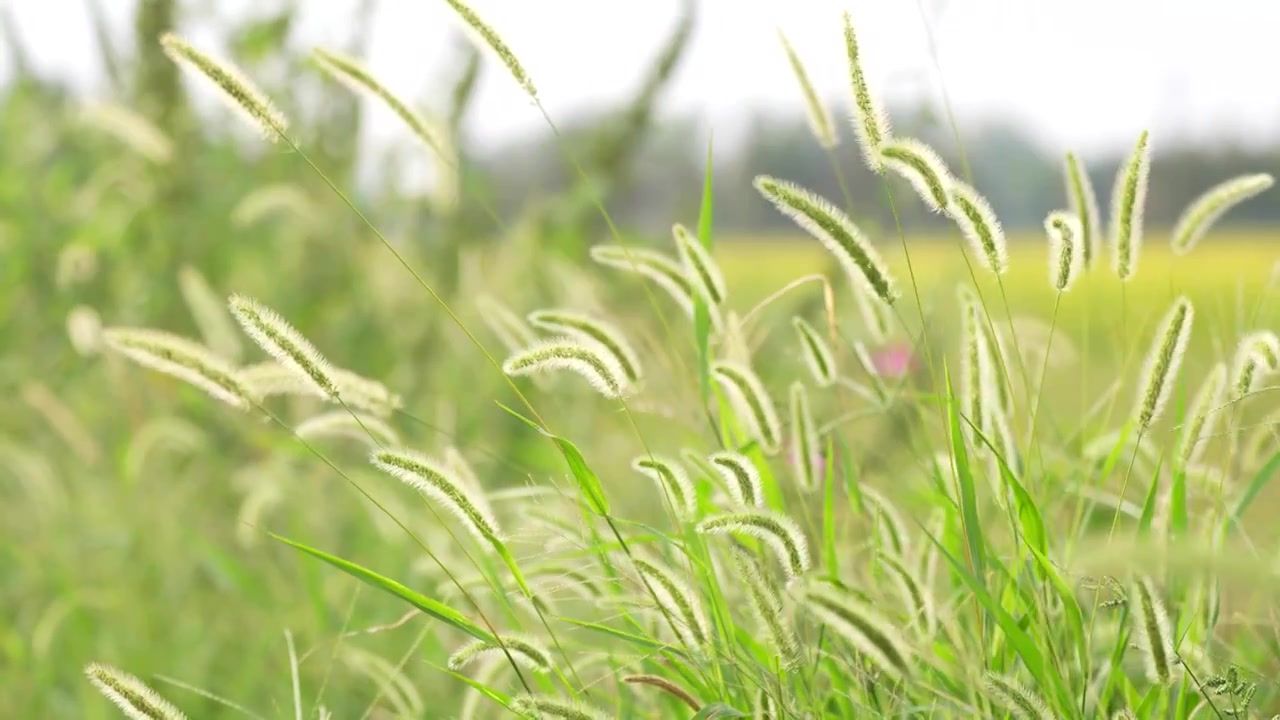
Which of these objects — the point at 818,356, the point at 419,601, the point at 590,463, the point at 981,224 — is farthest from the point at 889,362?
the point at 419,601

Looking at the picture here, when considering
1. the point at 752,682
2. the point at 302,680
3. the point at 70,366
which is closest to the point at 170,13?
the point at 70,366

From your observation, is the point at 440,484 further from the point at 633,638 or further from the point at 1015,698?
the point at 1015,698

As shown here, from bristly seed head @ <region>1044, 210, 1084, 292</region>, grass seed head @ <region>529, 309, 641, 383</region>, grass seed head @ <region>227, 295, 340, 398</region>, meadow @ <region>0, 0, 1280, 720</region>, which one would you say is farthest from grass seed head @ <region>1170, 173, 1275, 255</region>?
grass seed head @ <region>227, 295, 340, 398</region>

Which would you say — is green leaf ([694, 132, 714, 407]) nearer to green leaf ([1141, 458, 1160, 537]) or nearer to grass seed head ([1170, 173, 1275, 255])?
green leaf ([1141, 458, 1160, 537])

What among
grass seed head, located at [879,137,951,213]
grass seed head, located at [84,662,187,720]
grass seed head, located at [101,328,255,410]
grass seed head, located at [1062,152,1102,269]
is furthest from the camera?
grass seed head, located at [1062,152,1102,269]

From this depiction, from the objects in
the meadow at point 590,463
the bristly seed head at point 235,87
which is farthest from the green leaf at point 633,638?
the bristly seed head at point 235,87

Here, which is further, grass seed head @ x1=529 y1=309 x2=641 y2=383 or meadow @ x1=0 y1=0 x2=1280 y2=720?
grass seed head @ x1=529 y1=309 x2=641 y2=383

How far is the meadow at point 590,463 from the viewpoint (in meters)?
1.17

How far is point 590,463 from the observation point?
8.23 ft

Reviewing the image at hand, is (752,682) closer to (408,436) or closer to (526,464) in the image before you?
(526,464)

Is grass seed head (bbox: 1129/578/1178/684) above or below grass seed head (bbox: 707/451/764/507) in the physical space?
below

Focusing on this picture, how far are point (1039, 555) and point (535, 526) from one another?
25.5 inches

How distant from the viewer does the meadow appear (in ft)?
3.85

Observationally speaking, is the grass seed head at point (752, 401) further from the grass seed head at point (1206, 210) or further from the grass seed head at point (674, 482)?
the grass seed head at point (1206, 210)
